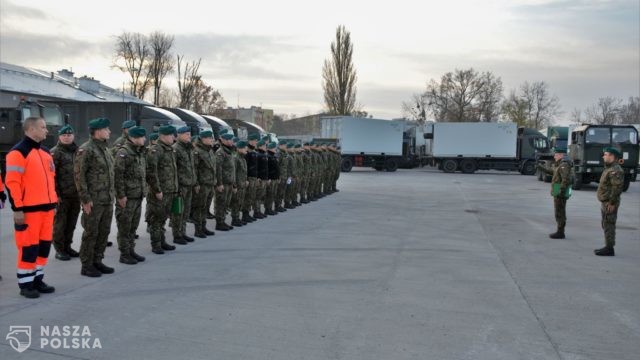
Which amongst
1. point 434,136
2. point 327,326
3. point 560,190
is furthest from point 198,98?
point 327,326

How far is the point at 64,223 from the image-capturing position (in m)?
7.77

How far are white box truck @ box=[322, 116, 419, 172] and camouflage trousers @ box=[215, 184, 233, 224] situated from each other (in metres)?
23.6

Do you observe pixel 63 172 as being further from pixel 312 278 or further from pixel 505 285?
pixel 505 285

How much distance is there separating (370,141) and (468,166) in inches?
260

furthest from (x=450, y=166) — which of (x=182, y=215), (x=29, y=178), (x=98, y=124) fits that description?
(x=29, y=178)

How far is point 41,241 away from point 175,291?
1.53 metres

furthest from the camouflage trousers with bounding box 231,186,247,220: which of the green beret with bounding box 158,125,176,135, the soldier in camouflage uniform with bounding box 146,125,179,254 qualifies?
the green beret with bounding box 158,125,176,135

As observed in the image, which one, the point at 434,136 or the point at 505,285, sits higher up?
the point at 434,136

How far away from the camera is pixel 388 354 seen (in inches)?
172

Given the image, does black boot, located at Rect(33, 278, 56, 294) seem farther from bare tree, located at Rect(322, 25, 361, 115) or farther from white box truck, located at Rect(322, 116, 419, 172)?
bare tree, located at Rect(322, 25, 361, 115)

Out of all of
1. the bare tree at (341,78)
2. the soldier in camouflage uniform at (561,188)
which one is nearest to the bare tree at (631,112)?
the bare tree at (341,78)

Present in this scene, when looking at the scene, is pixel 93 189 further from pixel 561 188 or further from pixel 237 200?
pixel 561 188

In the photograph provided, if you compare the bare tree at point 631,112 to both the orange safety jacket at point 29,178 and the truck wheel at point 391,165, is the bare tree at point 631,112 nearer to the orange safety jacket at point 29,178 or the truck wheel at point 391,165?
the truck wheel at point 391,165

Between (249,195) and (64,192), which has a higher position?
(64,192)
